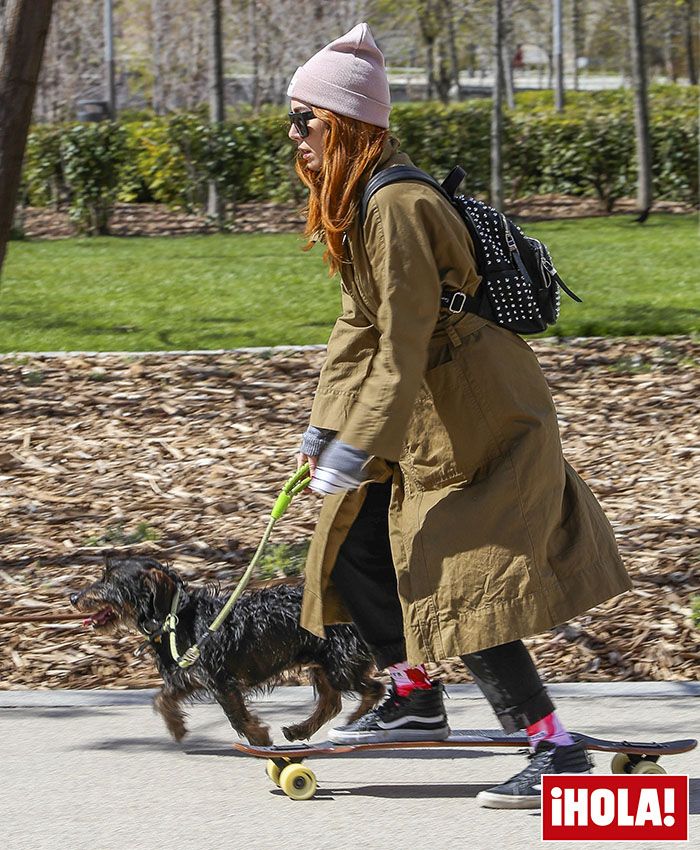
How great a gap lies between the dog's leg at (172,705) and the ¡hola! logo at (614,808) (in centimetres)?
114

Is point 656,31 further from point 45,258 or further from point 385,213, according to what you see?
point 385,213

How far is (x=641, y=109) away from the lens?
54.8 ft

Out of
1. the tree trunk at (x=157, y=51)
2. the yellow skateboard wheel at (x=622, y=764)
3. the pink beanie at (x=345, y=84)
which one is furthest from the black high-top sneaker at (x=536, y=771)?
the tree trunk at (x=157, y=51)

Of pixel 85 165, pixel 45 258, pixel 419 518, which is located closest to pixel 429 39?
pixel 85 165

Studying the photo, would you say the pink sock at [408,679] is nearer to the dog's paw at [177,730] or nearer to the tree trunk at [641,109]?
the dog's paw at [177,730]

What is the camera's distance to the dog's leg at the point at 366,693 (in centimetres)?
409

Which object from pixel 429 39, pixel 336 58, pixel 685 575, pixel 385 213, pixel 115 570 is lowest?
pixel 685 575

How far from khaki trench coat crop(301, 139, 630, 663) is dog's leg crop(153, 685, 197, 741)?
2.95 ft

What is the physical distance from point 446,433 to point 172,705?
51.1 inches

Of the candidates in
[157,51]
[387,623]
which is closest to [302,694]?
[387,623]

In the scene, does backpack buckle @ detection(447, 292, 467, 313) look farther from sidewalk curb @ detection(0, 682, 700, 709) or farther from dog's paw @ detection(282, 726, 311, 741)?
sidewalk curb @ detection(0, 682, 700, 709)

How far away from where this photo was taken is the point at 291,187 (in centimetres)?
1830

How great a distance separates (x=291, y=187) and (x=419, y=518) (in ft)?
50.0

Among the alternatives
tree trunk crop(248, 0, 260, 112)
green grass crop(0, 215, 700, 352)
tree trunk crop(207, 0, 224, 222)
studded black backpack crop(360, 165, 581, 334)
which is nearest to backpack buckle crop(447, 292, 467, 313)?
studded black backpack crop(360, 165, 581, 334)
